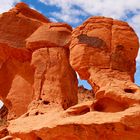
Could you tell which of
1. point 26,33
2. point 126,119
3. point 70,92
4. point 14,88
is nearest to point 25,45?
point 26,33

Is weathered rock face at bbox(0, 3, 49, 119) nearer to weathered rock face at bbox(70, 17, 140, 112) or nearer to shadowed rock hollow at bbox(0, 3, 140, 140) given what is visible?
shadowed rock hollow at bbox(0, 3, 140, 140)

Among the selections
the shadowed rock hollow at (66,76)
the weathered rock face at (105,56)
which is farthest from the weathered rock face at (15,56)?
the weathered rock face at (105,56)

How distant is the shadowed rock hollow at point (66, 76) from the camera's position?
781 cm

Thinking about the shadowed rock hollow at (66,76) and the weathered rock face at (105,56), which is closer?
the shadowed rock hollow at (66,76)

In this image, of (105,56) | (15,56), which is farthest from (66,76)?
(105,56)

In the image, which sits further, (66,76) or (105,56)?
(66,76)

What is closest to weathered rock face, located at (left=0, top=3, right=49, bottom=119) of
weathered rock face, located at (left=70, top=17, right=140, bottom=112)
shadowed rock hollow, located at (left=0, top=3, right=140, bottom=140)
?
shadowed rock hollow, located at (left=0, top=3, right=140, bottom=140)

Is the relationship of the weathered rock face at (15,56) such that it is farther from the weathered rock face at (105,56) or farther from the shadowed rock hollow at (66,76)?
the weathered rock face at (105,56)

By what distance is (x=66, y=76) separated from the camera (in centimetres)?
1152

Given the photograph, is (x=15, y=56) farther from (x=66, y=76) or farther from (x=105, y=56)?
(x=105, y=56)

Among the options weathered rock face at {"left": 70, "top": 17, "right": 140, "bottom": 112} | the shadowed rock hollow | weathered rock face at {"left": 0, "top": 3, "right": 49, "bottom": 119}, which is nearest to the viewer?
the shadowed rock hollow

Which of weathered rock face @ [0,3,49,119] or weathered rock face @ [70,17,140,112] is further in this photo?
weathered rock face @ [0,3,49,119]

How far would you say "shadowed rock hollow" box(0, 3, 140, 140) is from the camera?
7812 mm

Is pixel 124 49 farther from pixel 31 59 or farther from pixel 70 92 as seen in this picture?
pixel 31 59
